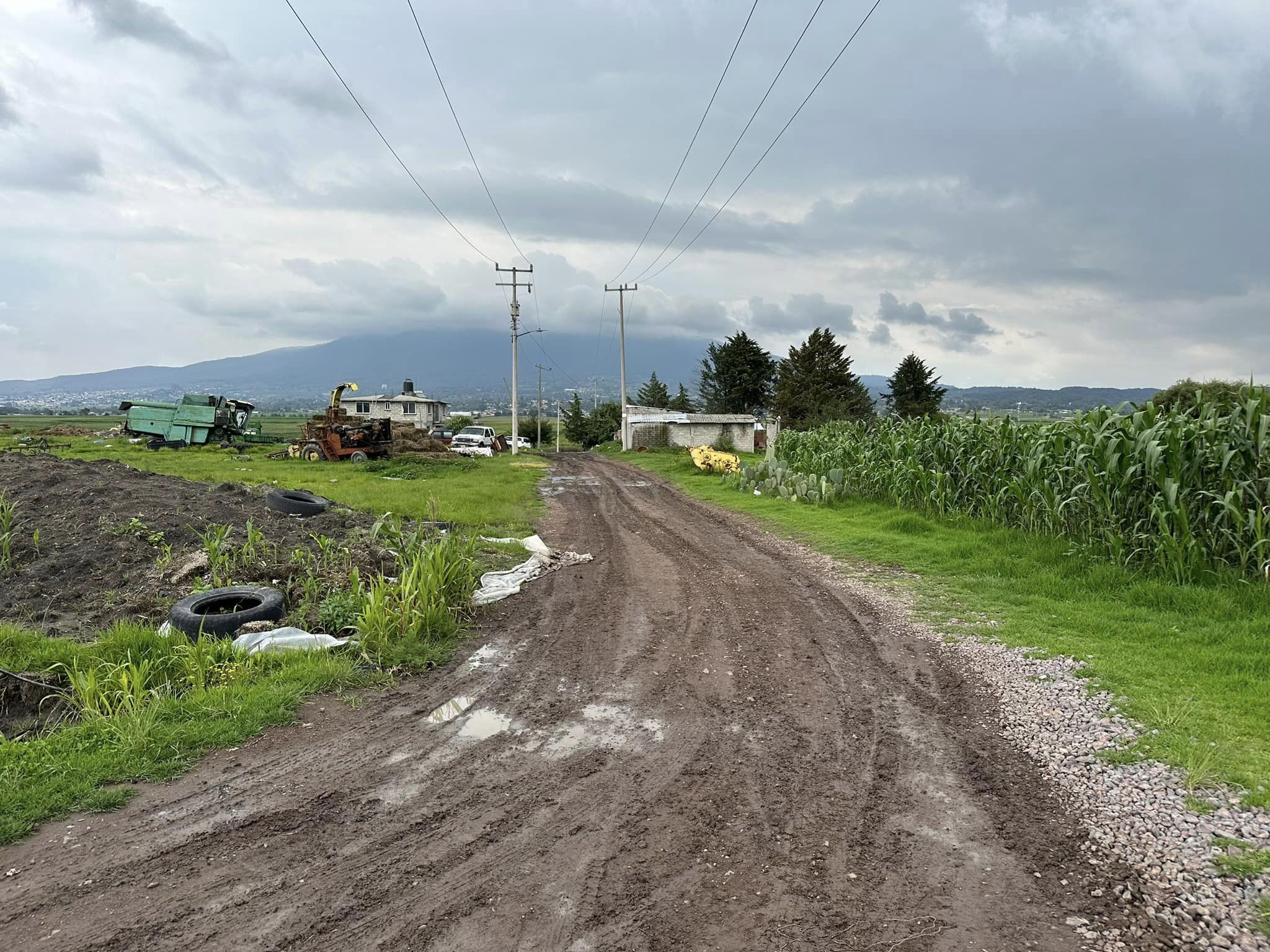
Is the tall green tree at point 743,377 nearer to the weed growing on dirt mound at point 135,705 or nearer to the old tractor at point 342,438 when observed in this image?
the old tractor at point 342,438

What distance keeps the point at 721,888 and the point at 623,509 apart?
1321 centimetres

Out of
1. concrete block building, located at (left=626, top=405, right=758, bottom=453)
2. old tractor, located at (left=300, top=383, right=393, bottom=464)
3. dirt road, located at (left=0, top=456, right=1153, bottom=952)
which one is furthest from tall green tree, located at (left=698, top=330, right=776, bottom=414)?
dirt road, located at (left=0, top=456, right=1153, bottom=952)

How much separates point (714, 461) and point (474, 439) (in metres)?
16.1

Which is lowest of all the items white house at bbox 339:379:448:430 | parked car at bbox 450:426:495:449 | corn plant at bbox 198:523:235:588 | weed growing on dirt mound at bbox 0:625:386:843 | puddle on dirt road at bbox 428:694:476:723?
puddle on dirt road at bbox 428:694:476:723

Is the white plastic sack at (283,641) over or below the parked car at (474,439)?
below

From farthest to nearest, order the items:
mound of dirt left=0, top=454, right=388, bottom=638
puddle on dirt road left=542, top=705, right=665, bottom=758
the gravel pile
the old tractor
A: the old tractor < mound of dirt left=0, top=454, right=388, bottom=638 < puddle on dirt road left=542, top=705, right=665, bottom=758 < the gravel pile

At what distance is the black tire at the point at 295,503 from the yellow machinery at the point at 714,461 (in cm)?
1494

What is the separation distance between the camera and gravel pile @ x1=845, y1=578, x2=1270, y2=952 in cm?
285

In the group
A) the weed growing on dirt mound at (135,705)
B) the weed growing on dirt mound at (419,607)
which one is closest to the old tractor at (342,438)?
the weed growing on dirt mound at (419,607)

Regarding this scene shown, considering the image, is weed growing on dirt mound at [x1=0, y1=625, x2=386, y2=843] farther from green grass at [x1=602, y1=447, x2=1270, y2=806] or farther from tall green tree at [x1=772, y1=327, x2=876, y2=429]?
tall green tree at [x1=772, y1=327, x2=876, y2=429]

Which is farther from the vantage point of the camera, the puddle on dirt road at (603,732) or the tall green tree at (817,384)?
the tall green tree at (817,384)

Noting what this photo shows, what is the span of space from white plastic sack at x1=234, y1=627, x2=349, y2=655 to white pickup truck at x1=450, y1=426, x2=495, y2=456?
95.4 ft

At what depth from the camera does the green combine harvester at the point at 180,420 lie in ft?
103

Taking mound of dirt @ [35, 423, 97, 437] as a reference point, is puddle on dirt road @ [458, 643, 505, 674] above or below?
below
